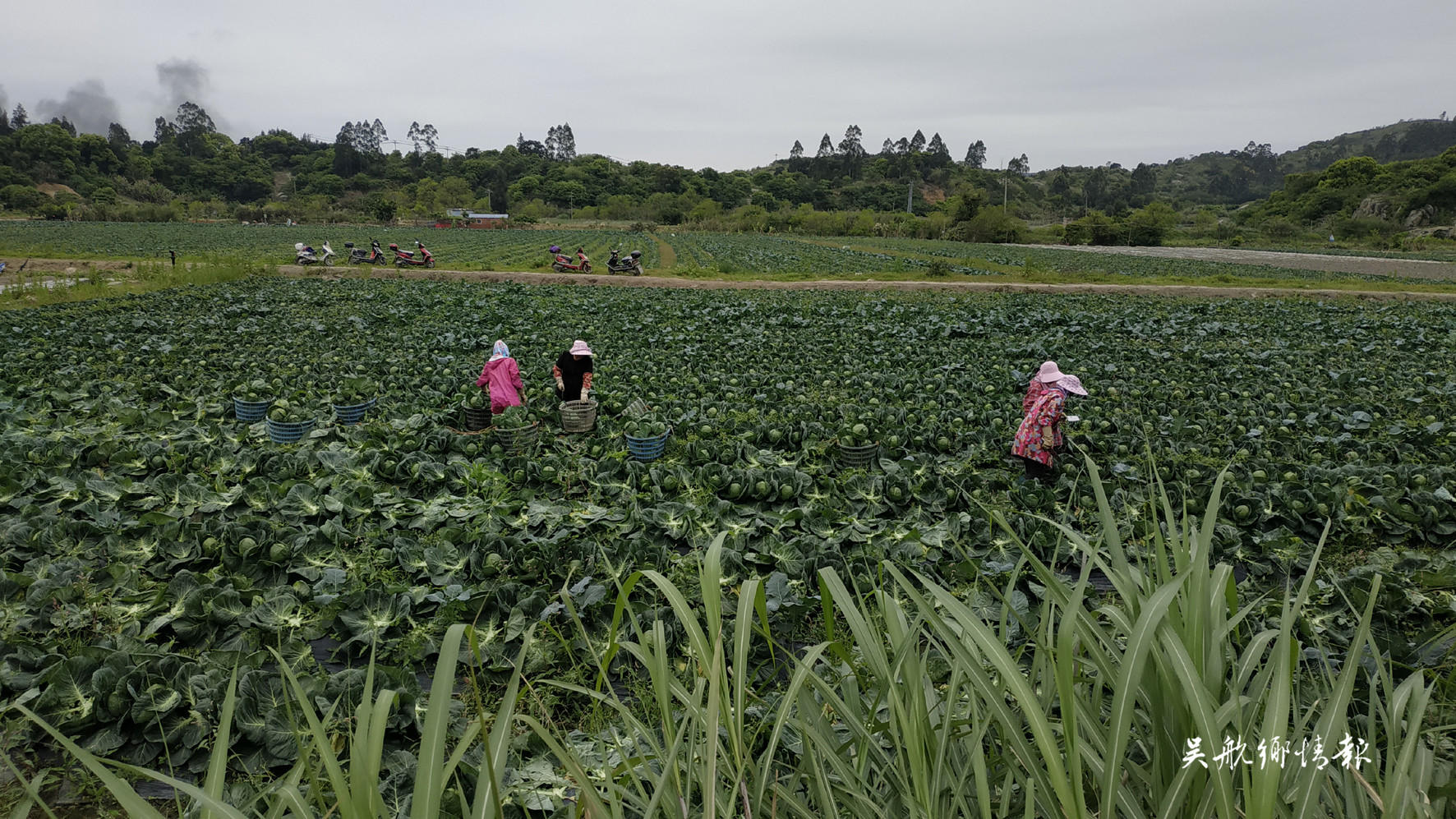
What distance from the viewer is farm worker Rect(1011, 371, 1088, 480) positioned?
5.63m

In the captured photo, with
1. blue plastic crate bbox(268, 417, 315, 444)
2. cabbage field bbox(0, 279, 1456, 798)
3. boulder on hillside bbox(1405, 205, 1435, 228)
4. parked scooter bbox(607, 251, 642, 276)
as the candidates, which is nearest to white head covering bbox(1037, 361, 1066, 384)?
cabbage field bbox(0, 279, 1456, 798)

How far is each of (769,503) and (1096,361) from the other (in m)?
7.78

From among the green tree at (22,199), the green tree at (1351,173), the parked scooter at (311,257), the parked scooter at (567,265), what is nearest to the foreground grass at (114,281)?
the parked scooter at (311,257)

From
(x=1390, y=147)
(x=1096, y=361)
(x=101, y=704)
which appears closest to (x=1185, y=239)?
(x=1096, y=361)

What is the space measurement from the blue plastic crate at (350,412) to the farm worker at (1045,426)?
6876 millimetres

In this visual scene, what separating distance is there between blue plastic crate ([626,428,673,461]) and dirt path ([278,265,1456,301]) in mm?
14415

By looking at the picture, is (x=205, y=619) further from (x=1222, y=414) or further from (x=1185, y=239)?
(x=1185, y=239)

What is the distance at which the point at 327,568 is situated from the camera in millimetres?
3912

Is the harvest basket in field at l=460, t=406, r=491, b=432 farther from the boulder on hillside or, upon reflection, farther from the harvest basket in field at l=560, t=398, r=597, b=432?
the boulder on hillside

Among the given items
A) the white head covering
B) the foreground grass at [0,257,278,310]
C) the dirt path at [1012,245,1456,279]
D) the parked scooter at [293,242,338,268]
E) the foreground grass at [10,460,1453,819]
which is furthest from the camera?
the dirt path at [1012,245,1456,279]

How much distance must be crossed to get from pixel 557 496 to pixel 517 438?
3.85 feet

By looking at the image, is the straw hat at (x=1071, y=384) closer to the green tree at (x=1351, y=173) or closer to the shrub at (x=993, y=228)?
the shrub at (x=993, y=228)

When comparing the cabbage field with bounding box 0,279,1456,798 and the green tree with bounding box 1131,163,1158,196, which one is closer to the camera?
the cabbage field with bounding box 0,279,1456,798

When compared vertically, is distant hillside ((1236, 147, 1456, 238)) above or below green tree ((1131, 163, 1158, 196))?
below
